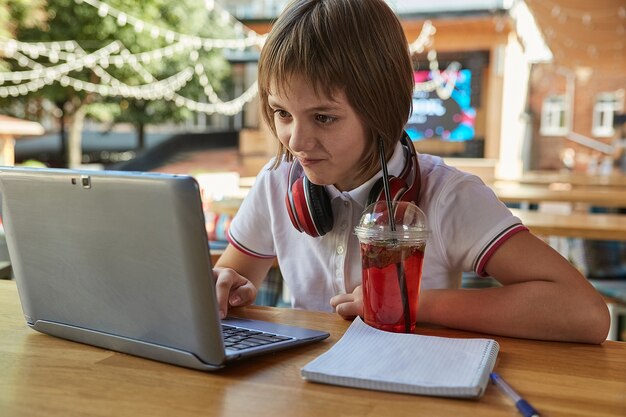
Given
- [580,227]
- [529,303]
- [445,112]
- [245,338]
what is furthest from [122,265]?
[445,112]

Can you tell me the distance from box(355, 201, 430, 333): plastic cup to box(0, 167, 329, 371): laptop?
8 centimetres

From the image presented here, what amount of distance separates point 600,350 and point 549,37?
24.1 ft

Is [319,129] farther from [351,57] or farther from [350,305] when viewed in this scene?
[350,305]

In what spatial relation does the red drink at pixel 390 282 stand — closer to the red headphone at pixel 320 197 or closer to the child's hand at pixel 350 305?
the child's hand at pixel 350 305

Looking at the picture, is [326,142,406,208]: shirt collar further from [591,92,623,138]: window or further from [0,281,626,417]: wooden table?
[591,92,623,138]: window

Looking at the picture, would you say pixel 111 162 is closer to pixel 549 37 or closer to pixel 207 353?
pixel 549 37

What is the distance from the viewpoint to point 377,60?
1.06m

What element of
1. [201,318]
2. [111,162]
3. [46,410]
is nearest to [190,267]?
[201,318]

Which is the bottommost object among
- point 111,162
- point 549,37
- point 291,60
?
point 111,162

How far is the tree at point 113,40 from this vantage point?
1210 centimetres

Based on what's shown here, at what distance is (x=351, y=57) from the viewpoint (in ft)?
3.39

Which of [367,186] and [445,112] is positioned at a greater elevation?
[445,112]

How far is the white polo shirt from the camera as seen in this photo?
3.59ft

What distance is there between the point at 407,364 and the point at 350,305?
0.80ft
